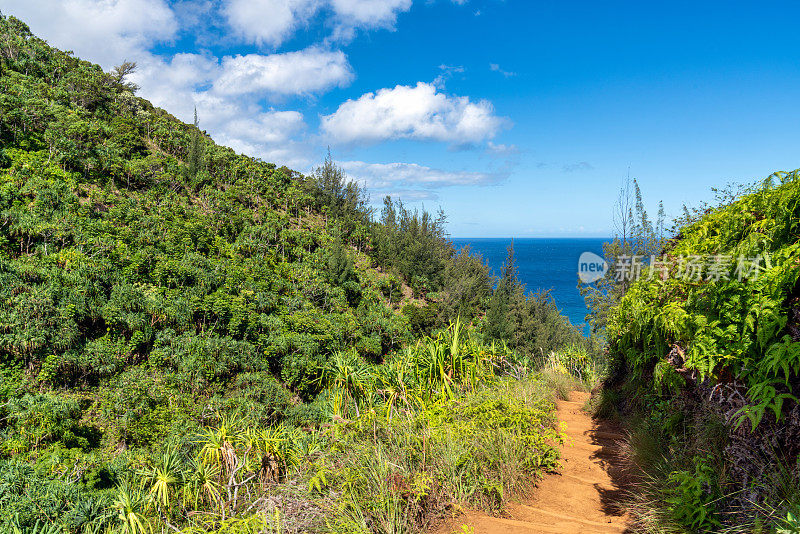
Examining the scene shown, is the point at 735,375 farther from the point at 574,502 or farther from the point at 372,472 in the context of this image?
the point at 372,472


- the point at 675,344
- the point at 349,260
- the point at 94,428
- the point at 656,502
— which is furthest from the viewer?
the point at 349,260

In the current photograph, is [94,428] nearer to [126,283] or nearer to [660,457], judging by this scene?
[126,283]

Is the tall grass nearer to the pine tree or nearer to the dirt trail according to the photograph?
the dirt trail

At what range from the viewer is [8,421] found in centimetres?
790

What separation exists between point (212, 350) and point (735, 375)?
42.7 feet

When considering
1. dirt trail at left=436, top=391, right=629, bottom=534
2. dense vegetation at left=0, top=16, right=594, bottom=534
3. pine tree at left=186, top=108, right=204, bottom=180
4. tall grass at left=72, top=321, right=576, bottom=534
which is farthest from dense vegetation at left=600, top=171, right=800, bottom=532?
pine tree at left=186, top=108, right=204, bottom=180

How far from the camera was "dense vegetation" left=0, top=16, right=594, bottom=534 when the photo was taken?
3699 millimetres

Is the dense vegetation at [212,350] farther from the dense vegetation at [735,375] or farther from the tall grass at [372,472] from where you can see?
the dense vegetation at [735,375]

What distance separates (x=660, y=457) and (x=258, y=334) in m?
13.8

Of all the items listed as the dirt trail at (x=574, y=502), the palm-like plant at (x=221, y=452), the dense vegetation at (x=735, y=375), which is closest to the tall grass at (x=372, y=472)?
the palm-like plant at (x=221, y=452)

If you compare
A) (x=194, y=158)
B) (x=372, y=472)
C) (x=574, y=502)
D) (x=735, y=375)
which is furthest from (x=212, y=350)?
(x=194, y=158)

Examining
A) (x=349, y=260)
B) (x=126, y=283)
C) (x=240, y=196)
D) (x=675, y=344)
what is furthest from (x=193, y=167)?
(x=675, y=344)

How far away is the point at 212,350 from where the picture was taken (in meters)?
12.4

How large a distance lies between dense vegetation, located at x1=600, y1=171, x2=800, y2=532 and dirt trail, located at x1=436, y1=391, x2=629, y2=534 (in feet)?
0.97
